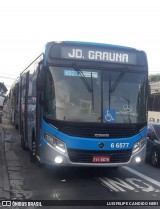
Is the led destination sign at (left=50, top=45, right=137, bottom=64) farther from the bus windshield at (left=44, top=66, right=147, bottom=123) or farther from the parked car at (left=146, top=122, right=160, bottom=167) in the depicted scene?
the parked car at (left=146, top=122, right=160, bottom=167)

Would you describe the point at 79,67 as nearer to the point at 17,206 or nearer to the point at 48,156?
the point at 48,156

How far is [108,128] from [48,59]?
7.11ft

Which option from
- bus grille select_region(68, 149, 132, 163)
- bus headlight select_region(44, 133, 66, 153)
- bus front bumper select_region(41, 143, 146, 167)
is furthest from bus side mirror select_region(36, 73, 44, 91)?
bus grille select_region(68, 149, 132, 163)

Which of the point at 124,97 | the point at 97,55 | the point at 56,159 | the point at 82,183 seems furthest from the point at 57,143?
the point at 97,55

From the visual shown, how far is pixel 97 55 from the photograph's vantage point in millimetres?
9625

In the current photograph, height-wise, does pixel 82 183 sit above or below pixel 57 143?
below

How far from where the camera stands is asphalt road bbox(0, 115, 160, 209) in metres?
8.13

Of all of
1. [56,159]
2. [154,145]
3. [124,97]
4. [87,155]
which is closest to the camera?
[56,159]

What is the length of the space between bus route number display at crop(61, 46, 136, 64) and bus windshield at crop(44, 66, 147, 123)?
0.33 meters

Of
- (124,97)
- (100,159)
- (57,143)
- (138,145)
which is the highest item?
(124,97)

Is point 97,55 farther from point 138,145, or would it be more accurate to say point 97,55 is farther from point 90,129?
point 138,145

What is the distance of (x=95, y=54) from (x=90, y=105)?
4.36ft

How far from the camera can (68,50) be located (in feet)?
31.2

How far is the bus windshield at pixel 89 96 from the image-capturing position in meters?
9.14
